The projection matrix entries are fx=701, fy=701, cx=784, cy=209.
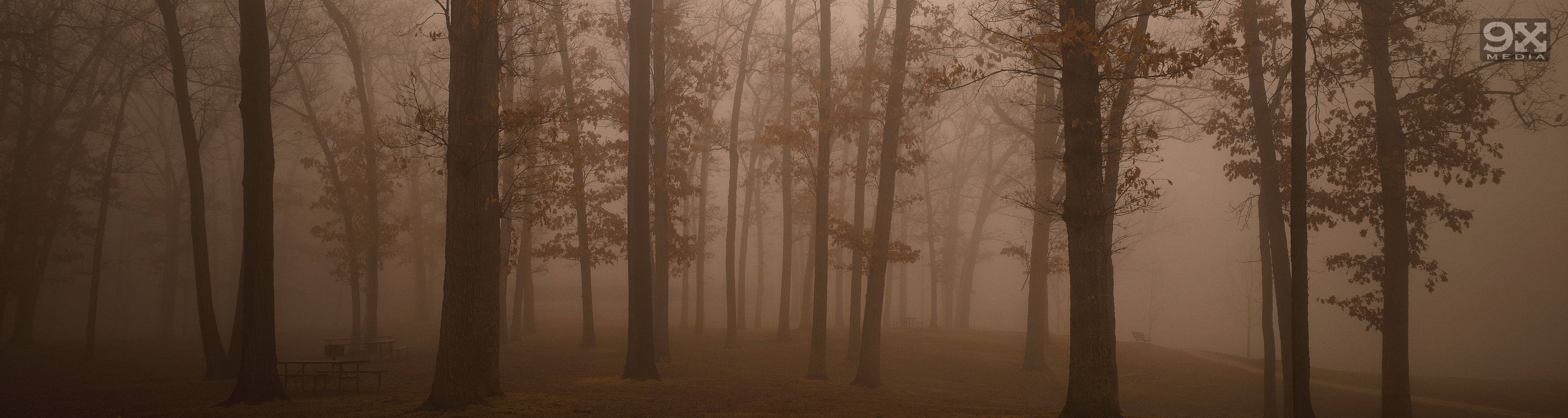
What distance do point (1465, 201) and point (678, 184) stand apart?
4889cm

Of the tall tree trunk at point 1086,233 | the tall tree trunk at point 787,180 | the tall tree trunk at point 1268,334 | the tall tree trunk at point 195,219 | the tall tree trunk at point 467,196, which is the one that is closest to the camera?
the tall tree trunk at point 1086,233

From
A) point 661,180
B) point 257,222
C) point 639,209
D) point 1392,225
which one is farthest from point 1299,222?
point 257,222

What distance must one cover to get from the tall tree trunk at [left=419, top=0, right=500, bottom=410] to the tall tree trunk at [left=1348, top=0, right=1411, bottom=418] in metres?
14.0

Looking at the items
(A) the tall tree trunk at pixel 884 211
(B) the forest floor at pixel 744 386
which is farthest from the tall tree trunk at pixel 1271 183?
(A) the tall tree trunk at pixel 884 211

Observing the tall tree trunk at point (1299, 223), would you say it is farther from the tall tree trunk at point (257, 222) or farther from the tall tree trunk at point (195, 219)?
the tall tree trunk at point (195, 219)

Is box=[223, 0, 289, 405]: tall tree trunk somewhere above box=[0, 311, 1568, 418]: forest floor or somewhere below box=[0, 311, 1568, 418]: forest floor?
above

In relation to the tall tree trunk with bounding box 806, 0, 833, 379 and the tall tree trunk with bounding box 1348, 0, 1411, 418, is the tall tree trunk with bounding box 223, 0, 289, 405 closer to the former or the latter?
the tall tree trunk with bounding box 806, 0, 833, 379

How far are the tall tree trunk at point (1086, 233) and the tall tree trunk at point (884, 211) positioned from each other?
607 cm

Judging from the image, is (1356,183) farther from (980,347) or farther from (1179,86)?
(980,347)

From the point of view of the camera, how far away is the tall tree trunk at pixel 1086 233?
820cm

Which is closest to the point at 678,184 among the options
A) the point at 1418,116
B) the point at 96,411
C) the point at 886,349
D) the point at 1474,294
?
the point at 886,349

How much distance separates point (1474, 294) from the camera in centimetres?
3866

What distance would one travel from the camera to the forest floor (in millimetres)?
10375

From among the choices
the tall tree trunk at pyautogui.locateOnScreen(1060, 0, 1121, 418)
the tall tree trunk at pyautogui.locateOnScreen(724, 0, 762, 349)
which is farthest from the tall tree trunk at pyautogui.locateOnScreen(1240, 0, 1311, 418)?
the tall tree trunk at pyautogui.locateOnScreen(724, 0, 762, 349)
